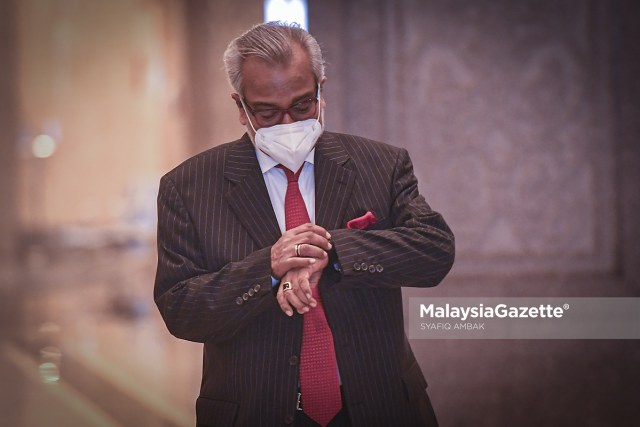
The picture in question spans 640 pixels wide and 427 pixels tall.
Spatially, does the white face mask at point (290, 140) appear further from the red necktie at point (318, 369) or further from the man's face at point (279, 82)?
the red necktie at point (318, 369)

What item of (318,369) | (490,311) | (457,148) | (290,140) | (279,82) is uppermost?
(279,82)

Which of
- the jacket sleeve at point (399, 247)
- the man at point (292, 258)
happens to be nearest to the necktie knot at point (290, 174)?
the man at point (292, 258)

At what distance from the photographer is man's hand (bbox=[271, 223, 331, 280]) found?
1.54 m

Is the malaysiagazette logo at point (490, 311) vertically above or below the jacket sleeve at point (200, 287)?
below

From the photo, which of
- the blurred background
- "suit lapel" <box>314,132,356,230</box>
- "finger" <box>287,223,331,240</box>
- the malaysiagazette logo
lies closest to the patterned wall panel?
the blurred background

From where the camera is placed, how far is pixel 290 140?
1724mm

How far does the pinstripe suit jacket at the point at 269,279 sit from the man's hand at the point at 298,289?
0.04 m

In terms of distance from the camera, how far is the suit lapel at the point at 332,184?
1.72 m

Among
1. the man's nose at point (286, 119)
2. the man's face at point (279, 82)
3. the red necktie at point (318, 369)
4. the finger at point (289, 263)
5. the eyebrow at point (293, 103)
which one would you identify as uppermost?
the man's face at point (279, 82)

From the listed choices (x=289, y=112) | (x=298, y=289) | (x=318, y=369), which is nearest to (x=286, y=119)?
(x=289, y=112)

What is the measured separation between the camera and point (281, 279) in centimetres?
158

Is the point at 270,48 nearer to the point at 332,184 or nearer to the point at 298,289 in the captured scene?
the point at 332,184

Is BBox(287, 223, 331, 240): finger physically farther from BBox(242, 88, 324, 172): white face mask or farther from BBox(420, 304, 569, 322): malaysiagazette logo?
BBox(420, 304, 569, 322): malaysiagazette logo

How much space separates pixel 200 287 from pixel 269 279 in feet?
0.50
